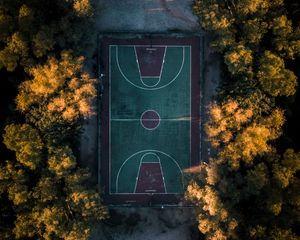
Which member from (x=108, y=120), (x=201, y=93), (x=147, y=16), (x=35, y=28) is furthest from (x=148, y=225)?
(x=35, y=28)

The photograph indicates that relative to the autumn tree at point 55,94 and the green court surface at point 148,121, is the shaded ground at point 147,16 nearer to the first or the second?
the green court surface at point 148,121

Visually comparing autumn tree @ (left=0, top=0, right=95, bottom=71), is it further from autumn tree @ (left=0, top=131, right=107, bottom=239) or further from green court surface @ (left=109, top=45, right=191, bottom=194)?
autumn tree @ (left=0, top=131, right=107, bottom=239)

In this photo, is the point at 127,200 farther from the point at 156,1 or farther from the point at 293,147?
the point at 156,1

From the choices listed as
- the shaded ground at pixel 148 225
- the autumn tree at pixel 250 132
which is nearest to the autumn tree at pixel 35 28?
the autumn tree at pixel 250 132

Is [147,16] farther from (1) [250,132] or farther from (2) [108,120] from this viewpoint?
(1) [250,132]

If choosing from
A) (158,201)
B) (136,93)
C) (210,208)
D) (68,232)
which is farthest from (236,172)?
(68,232)

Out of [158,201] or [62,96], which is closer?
[62,96]

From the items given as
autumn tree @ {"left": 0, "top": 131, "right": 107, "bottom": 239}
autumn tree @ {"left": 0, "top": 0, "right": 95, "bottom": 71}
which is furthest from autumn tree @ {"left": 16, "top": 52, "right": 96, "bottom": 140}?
autumn tree @ {"left": 0, "top": 131, "right": 107, "bottom": 239}
